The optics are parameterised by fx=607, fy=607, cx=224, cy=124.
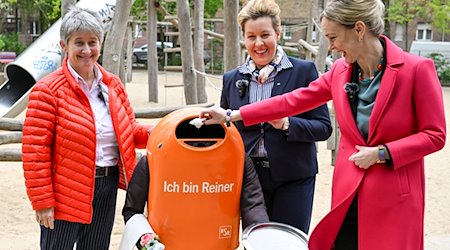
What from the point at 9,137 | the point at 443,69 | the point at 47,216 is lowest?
the point at 443,69

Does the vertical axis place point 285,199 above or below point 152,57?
above

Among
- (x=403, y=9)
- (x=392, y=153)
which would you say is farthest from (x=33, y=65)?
(x=403, y=9)

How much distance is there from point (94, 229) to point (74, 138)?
1.67ft

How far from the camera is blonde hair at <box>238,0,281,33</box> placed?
2.59 m

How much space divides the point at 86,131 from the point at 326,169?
6.31 meters

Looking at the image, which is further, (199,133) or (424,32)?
(424,32)

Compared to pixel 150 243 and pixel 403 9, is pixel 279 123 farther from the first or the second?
pixel 403 9

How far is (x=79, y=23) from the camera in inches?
100

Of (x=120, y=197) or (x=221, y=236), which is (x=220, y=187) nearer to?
(x=221, y=236)

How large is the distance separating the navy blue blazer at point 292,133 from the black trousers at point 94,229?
2.19ft

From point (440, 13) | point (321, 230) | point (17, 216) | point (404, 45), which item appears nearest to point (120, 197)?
point (17, 216)

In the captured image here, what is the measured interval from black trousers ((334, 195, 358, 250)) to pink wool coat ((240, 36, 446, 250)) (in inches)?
2.3

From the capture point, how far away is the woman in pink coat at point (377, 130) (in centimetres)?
208

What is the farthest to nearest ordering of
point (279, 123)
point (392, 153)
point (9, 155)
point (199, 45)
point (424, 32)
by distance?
point (424, 32) < point (199, 45) < point (9, 155) < point (279, 123) < point (392, 153)
